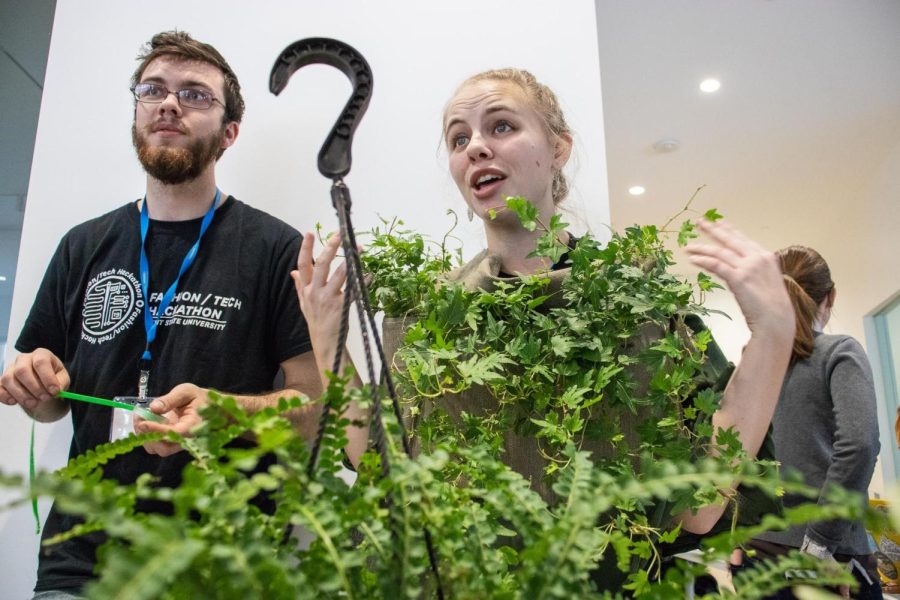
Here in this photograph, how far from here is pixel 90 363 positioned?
1.37 metres

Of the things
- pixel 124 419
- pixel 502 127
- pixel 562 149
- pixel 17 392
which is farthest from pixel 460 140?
pixel 17 392

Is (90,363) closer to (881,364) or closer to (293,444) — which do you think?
(293,444)

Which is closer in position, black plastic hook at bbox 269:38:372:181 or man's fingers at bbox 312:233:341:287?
black plastic hook at bbox 269:38:372:181

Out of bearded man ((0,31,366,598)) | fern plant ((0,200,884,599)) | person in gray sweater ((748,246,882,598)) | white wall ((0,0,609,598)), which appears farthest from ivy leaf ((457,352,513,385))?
person in gray sweater ((748,246,882,598))

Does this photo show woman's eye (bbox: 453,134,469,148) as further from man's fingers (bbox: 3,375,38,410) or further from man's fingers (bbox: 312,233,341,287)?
man's fingers (bbox: 3,375,38,410)

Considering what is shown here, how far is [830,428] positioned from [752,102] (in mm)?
3086

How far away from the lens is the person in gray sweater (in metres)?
1.76

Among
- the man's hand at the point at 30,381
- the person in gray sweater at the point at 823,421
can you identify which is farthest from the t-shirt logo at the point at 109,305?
the person in gray sweater at the point at 823,421

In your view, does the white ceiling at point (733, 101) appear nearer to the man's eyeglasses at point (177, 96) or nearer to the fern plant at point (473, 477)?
the man's eyeglasses at point (177, 96)

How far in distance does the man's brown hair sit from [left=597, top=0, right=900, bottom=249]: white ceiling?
94.4 inches

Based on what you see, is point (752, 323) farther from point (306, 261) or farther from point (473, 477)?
point (306, 261)

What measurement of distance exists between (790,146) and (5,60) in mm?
5047

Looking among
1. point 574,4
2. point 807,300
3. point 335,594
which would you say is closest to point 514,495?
point 335,594

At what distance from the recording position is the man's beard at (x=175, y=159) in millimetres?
1431
